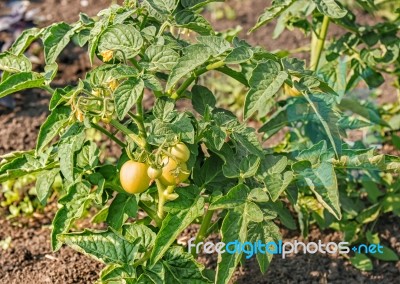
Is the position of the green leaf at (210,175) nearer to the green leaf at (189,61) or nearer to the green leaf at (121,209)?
the green leaf at (121,209)

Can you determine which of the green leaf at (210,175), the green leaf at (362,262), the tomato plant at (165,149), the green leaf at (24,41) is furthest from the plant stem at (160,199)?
the green leaf at (362,262)

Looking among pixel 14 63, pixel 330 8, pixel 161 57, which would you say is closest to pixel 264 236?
pixel 161 57

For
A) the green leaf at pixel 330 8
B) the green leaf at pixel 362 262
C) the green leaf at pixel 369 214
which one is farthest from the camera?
the green leaf at pixel 369 214

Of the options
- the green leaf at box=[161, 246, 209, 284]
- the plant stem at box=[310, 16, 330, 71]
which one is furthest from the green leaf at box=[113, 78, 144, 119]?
the plant stem at box=[310, 16, 330, 71]

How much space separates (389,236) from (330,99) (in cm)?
106

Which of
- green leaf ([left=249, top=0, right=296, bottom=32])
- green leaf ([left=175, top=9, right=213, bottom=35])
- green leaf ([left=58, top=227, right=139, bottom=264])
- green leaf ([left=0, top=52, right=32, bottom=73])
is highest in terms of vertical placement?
green leaf ([left=175, top=9, right=213, bottom=35])

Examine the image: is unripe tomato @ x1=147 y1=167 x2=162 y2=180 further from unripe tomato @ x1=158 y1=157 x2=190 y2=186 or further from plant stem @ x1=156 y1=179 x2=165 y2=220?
plant stem @ x1=156 y1=179 x2=165 y2=220

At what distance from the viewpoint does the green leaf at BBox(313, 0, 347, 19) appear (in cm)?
248

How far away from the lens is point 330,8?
2502 millimetres

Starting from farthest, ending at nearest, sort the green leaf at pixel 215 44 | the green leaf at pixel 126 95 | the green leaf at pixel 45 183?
the green leaf at pixel 45 183, the green leaf at pixel 215 44, the green leaf at pixel 126 95

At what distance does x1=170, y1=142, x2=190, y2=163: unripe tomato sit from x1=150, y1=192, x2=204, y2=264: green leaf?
0.15 m

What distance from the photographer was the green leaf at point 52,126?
85.1 inches

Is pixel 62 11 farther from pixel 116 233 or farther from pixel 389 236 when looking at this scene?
pixel 116 233

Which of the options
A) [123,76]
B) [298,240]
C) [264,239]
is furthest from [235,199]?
[298,240]
